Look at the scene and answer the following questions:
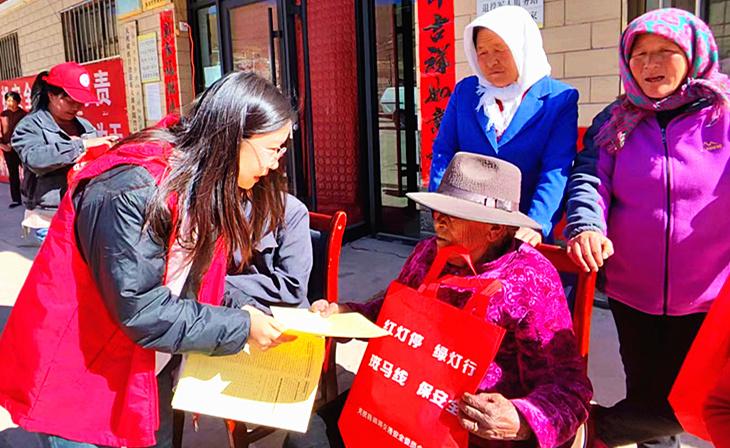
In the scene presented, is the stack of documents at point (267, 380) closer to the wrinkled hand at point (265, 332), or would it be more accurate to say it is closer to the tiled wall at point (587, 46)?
the wrinkled hand at point (265, 332)

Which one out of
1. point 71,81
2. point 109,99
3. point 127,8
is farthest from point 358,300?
point 109,99

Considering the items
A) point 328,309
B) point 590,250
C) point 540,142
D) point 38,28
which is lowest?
point 328,309

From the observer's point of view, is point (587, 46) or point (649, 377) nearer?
point (649, 377)

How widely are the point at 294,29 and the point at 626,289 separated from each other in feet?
13.0

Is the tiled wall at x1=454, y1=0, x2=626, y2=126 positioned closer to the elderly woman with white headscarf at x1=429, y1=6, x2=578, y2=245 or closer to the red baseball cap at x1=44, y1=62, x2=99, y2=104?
the elderly woman with white headscarf at x1=429, y1=6, x2=578, y2=245

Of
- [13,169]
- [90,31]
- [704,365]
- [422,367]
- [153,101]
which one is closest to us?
[704,365]

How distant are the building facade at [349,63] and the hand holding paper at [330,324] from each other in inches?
76.3

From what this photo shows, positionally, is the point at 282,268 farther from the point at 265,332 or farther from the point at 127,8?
the point at 127,8

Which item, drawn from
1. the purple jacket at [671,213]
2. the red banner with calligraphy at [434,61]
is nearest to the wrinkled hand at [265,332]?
the purple jacket at [671,213]

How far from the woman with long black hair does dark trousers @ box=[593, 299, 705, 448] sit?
1040 millimetres

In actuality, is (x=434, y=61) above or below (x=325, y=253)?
above

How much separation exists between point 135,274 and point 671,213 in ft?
4.47

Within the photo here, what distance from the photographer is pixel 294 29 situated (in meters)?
4.94

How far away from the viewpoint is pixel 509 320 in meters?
1.30
